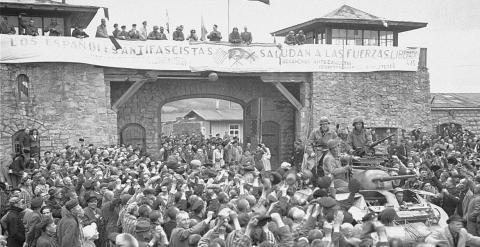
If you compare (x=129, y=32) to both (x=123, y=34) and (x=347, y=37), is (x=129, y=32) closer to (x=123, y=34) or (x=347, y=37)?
(x=123, y=34)

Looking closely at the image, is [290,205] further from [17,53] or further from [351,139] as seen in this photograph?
[17,53]

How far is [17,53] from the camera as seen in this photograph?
21.1 m

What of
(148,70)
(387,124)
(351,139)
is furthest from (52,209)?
(387,124)

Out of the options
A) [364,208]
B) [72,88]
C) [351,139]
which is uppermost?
[72,88]

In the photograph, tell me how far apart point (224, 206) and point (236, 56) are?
1560 centimetres

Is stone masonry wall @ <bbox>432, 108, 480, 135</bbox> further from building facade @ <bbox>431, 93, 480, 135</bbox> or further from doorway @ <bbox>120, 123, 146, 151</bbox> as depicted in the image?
doorway @ <bbox>120, 123, 146, 151</bbox>

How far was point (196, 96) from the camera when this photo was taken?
2702 cm

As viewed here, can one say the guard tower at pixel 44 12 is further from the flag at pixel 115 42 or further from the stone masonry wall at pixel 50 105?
the stone masonry wall at pixel 50 105

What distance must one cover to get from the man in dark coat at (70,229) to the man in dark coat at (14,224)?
166 centimetres

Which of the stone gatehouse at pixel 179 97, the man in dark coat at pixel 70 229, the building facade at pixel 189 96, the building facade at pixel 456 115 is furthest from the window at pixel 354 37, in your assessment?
the man in dark coat at pixel 70 229

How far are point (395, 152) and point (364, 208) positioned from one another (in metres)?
12.6

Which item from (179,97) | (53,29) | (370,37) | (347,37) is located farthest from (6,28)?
(370,37)

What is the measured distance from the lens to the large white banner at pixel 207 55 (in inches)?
842

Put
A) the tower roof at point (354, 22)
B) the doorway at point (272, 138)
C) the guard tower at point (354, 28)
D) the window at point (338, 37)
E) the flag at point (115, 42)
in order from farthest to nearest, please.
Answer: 1. the doorway at point (272, 138)
2. the window at point (338, 37)
3. the guard tower at point (354, 28)
4. the tower roof at point (354, 22)
5. the flag at point (115, 42)
